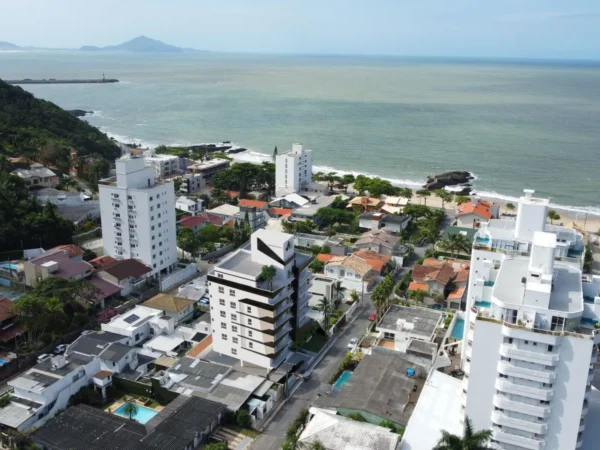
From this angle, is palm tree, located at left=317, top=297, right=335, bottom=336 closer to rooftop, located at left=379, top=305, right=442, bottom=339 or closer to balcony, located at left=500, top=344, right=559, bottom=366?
rooftop, located at left=379, top=305, right=442, bottom=339

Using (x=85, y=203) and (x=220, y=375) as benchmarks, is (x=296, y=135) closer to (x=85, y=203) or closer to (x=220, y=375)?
(x=85, y=203)

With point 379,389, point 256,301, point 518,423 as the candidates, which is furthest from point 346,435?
point 256,301

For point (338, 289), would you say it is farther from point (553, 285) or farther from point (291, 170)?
point (291, 170)

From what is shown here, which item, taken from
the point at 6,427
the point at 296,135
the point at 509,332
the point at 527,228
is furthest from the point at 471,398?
the point at 296,135

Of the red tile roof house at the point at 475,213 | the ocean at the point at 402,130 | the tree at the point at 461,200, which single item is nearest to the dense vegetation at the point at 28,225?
the red tile roof house at the point at 475,213

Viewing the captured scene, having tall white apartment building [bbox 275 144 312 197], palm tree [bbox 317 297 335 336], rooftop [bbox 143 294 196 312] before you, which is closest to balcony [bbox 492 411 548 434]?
palm tree [bbox 317 297 335 336]

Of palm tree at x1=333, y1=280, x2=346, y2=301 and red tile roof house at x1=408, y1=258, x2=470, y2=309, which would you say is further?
palm tree at x1=333, y1=280, x2=346, y2=301
